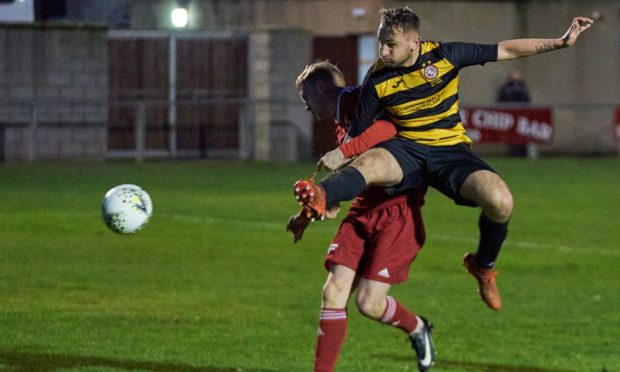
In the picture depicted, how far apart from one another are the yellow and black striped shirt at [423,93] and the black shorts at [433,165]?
59 millimetres

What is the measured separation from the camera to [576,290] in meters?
13.2

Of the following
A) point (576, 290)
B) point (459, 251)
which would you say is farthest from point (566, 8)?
point (576, 290)

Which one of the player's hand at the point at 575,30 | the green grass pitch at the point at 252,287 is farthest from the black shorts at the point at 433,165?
the green grass pitch at the point at 252,287

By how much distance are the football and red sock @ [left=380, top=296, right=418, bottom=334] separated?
149 cm

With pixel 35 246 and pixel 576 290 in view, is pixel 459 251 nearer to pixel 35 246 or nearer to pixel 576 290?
pixel 576 290

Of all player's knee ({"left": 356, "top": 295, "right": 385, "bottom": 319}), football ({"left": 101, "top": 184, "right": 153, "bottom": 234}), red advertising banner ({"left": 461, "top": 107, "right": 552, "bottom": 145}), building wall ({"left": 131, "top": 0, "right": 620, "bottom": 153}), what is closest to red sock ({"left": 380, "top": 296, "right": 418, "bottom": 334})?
player's knee ({"left": 356, "top": 295, "right": 385, "bottom": 319})

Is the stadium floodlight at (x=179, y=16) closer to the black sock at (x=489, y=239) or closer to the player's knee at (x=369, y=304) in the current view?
the black sock at (x=489, y=239)

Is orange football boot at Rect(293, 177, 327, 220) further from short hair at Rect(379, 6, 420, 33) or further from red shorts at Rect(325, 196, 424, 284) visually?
short hair at Rect(379, 6, 420, 33)

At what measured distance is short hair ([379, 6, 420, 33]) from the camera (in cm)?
764

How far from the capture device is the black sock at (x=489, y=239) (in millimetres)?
8131

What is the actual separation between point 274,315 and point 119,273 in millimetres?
2611

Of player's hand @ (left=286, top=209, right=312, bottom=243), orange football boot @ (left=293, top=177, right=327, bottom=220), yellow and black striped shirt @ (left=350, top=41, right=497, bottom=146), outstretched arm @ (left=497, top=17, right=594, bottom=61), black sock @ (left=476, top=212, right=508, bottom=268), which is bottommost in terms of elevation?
black sock @ (left=476, top=212, right=508, bottom=268)

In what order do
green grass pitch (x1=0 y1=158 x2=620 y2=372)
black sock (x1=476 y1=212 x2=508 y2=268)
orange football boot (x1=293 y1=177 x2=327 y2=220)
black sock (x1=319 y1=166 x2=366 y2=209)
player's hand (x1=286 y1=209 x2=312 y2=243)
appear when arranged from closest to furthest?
orange football boot (x1=293 y1=177 x2=327 y2=220) → black sock (x1=319 y1=166 x2=366 y2=209) → player's hand (x1=286 y1=209 x2=312 y2=243) → black sock (x1=476 y1=212 x2=508 y2=268) → green grass pitch (x1=0 y1=158 x2=620 y2=372)

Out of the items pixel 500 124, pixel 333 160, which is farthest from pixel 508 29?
pixel 333 160
